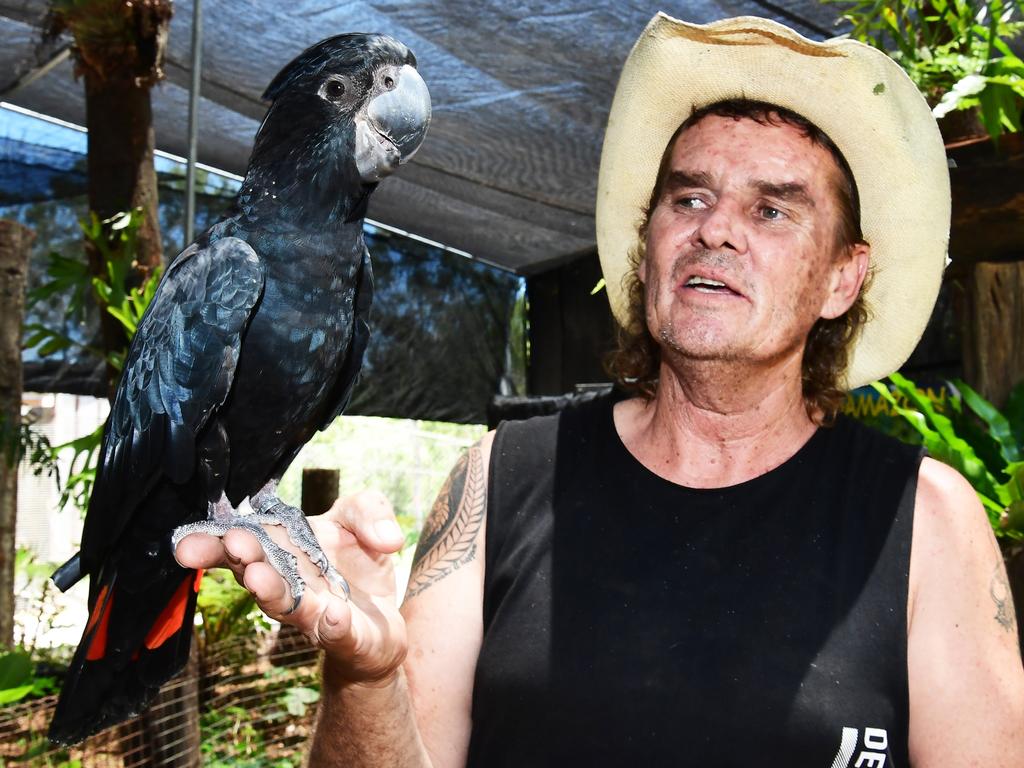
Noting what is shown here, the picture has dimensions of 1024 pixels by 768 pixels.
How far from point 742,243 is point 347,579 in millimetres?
750

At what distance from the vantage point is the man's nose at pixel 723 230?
1.38 meters

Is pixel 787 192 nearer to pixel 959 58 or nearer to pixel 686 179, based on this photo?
pixel 686 179

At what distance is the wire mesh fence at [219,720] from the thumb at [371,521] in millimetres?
2050

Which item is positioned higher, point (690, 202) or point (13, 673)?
point (690, 202)

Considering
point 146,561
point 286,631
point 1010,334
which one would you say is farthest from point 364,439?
point 146,561

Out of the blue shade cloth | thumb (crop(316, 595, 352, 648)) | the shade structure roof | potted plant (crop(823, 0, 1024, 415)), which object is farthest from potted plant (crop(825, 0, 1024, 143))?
the blue shade cloth

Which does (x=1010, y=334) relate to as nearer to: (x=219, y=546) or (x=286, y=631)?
(x=219, y=546)

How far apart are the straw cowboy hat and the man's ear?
45 millimetres

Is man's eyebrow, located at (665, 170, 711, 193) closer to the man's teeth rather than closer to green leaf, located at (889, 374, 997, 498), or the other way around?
the man's teeth

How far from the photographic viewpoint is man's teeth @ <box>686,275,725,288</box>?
4.50 feet

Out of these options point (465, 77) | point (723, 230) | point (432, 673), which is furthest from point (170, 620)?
point (465, 77)

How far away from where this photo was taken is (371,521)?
1183 mm

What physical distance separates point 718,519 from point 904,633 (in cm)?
29

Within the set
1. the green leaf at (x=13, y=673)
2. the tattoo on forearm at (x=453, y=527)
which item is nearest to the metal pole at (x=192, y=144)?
the tattoo on forearm at (x=453, y=527)
